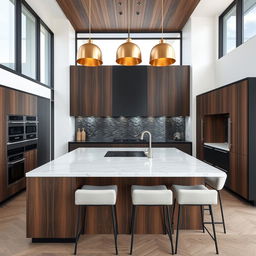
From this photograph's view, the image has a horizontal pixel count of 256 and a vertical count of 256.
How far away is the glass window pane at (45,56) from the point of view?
576 cm

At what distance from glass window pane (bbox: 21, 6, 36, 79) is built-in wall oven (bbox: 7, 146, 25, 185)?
1.58m

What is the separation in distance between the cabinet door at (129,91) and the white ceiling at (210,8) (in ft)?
5.73

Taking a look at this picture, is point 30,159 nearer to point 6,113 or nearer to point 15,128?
point 15,128

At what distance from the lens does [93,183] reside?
2873 millimetres

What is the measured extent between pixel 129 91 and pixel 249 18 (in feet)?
9.65

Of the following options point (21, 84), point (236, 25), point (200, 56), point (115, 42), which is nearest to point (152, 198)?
point (21, 84)

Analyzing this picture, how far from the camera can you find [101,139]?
6.66 m

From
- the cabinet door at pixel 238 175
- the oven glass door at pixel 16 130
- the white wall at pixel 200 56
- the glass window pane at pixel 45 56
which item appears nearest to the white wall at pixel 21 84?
the glass window pane at pixel 45 56

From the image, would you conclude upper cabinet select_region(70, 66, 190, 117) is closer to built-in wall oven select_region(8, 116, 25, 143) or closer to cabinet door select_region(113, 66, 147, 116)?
cabinet door select_region(113, 66, 147, 116)

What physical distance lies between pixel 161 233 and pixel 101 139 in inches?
161

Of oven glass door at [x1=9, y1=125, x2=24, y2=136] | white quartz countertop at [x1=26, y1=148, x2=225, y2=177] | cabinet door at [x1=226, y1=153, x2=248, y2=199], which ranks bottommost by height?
cabinet door at [x1=226, y1=153, x2=248, y2=199]

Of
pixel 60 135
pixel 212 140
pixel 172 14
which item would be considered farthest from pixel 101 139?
pixel 172 14

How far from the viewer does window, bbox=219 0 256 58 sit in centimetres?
468

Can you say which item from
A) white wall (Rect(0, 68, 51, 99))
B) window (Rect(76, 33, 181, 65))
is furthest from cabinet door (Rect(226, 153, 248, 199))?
white wall (Rect(0, 68, 51, 99))
